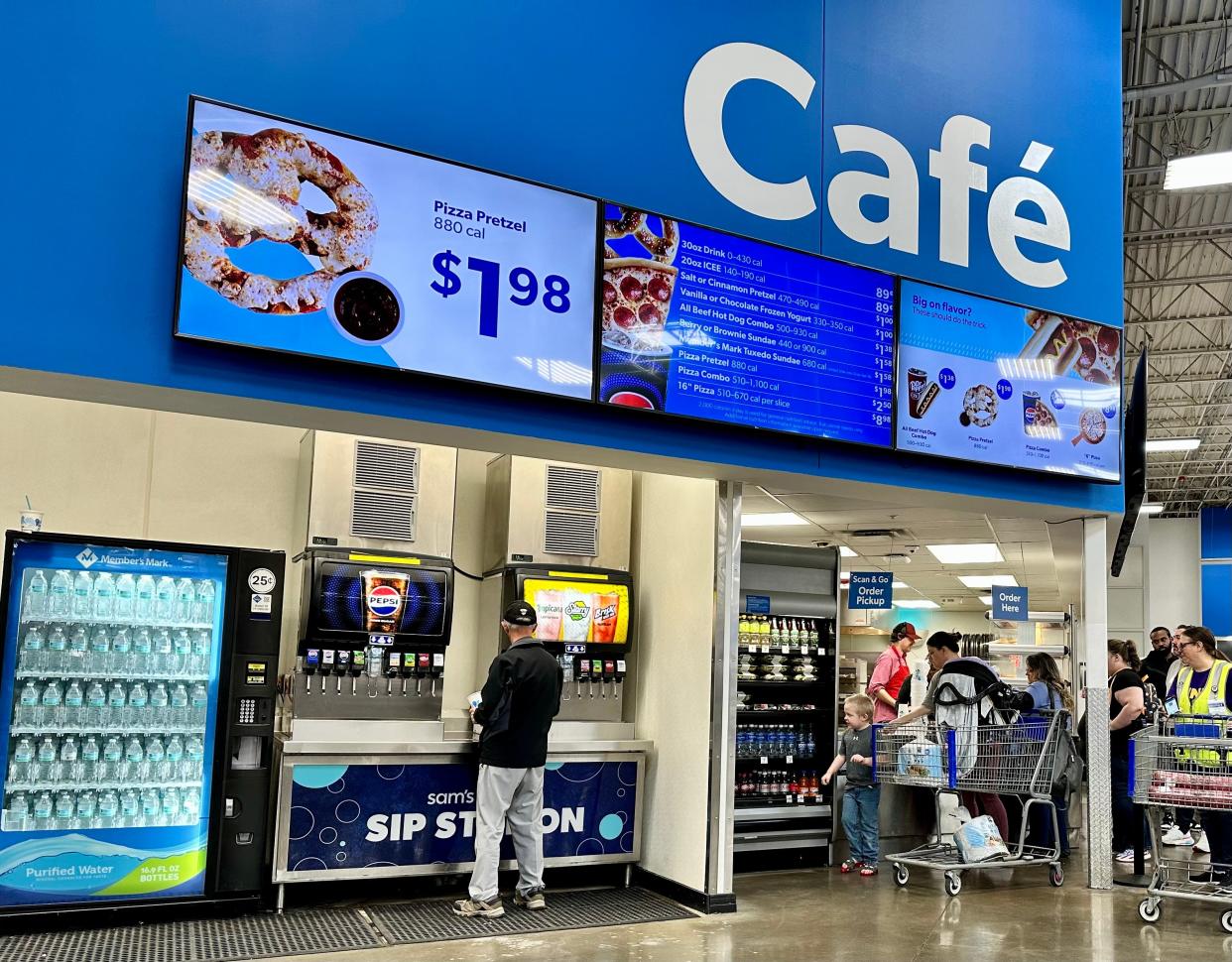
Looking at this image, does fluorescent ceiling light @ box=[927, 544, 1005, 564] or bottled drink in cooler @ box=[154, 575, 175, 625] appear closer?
bottled drink in cooler @ box=[154, 575, 175, 625]

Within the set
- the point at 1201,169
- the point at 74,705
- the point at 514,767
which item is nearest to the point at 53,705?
the point at 74,705

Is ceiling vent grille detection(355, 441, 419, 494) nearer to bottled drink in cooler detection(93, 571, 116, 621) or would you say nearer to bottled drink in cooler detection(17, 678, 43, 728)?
bottled drink in cooler detection(93, 571, 116, 621)

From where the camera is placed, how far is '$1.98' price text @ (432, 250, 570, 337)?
193 inches

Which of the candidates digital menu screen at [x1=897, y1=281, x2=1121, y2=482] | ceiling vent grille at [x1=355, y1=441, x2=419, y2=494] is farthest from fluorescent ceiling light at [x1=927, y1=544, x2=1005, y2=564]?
ceiling vent grille at [x1=355, y1=441, x2=419, y2=494]

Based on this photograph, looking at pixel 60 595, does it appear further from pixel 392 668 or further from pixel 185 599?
pixel 392 668

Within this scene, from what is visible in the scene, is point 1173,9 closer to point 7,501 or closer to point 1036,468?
point 1036,468

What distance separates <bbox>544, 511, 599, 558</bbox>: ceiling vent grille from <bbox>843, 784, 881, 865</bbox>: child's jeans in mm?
2420

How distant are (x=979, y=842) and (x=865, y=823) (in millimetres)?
763

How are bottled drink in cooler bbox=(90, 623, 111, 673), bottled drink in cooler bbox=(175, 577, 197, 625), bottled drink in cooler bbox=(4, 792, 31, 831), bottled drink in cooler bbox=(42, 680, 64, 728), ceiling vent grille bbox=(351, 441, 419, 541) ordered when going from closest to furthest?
bottled drink in cooler bbox=(4, 792, 31, 831) → bottled drink in cooler bbox=(42, 680, 64, 728) → bottled drink in cooler bbox=(90, 623, 111, 673) → bottled drink in cooler bbox=(175, 577, 197, 625) → ceiling vent grille bbox=(351, 441, 419, 541)

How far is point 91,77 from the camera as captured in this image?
4.38 metres

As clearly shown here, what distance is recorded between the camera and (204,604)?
5.56 meters

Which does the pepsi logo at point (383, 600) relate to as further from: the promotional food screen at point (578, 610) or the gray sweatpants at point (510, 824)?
the gray sweatpants at point (510, 824)

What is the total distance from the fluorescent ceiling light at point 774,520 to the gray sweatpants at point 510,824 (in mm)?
2864

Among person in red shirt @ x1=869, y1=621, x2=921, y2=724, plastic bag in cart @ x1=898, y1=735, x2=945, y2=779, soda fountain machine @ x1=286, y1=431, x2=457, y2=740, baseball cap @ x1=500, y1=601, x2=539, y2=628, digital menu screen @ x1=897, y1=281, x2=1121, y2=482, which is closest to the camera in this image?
soda fountain machine @ x1=286, y1=431, x2=457, y2=740
